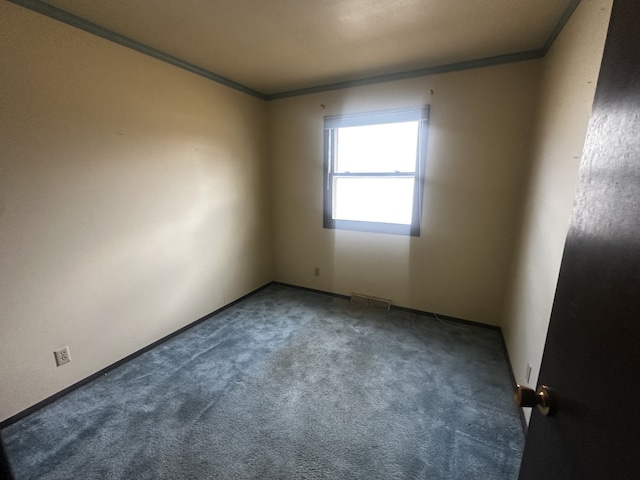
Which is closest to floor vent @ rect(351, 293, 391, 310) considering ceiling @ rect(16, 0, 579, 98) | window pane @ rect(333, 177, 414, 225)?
window pane @ rect(333, 177, 414, 225)

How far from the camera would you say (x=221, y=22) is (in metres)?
1.73

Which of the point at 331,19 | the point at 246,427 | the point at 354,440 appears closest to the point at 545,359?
the point at 354,440

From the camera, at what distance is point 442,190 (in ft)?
8.38

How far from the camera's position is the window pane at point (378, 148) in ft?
8.75

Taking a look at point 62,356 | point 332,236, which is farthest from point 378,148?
point 62,356

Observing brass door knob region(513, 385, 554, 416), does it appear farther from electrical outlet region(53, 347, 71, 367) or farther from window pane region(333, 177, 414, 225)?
electrical outlet region(53, 347, 71, 367)

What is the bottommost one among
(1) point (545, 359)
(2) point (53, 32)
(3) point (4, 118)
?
(1) point (545, 359)

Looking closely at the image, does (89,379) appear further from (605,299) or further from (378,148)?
(378,148)

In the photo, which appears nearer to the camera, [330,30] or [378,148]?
[330,30]

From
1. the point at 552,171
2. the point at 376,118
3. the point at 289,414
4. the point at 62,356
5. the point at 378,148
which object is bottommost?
the point at 289,414

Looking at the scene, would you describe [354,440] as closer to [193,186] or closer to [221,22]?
[193,186]

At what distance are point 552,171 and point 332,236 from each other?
2.04 meters

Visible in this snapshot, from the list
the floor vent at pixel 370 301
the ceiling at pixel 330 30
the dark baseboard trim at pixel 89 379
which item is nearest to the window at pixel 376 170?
the ceiling at pixel 330 30

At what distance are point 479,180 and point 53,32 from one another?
315cm
